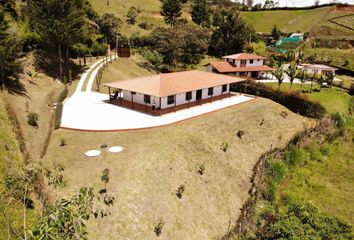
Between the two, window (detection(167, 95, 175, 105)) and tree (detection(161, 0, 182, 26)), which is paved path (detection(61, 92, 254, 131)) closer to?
window (detection(167, 95, 175, 105))

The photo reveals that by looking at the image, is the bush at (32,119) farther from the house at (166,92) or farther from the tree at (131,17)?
the tree at (131,17)

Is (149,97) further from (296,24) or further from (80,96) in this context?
(296,24)

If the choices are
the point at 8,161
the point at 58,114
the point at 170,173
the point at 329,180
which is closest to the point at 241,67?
the point at 329,180

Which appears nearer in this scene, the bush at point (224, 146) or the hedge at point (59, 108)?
the bush at point (224, 146)

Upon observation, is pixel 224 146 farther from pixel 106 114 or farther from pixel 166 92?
pixel 106 114

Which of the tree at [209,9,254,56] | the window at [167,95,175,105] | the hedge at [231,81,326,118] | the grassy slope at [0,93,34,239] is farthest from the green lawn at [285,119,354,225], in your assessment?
the tree at [209,9,254,56]

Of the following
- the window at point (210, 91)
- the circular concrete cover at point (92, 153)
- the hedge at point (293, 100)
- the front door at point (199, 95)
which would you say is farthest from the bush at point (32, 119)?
the hedge at point (293, 100)
